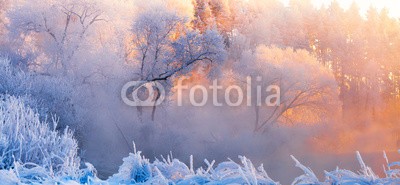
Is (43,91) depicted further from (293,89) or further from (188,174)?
(188,174)

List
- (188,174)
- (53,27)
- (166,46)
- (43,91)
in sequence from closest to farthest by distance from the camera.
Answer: (188,174) → (43,91) → (166,46) → (53,27)

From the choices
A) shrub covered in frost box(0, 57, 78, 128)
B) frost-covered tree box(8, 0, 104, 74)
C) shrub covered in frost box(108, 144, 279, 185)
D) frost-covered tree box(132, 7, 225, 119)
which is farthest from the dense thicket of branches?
shrub covered in frost box(108, 144, 279, 185)

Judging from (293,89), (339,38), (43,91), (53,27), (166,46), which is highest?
(53,27)

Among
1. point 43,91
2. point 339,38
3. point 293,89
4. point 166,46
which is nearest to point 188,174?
point 43,91

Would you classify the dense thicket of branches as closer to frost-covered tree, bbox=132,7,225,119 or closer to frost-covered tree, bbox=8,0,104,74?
frost-covered tree, bbox=132,7,225,119

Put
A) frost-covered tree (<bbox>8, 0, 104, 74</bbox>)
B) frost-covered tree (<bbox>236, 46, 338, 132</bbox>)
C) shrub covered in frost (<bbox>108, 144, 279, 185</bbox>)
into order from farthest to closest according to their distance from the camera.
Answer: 1. frost-covered tree (<bbox>8, 0, 104, 74</bbox>)
2. frost-covered tree (<bbox>236, 46, 338, 132</bbox>)
3. shrub covered in frost (<bbox>108, 144, 279, 185</bbox>)

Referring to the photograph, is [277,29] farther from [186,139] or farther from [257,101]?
[186,139]

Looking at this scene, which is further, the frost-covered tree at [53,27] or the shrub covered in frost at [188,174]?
the frost-covered tree at [53,27]

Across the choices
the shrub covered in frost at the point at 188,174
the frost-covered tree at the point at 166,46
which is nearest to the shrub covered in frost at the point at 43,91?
the frost-covered tree at the point at 166,46

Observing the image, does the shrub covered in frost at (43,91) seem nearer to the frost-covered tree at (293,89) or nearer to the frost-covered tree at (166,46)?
the frost-covered tree at (166,46)

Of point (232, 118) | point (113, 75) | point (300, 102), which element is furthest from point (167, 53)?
point (300, 102)

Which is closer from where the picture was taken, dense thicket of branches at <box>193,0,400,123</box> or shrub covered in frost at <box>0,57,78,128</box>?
shrub covered in frost at <box>0,57,78,128</box>

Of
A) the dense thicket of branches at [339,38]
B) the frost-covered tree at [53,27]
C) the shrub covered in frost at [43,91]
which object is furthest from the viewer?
the dense thicket of branches at [339,38]

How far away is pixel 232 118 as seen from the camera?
34.6m
